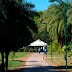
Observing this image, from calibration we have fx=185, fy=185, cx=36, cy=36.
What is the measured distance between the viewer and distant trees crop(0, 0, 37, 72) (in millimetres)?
10836

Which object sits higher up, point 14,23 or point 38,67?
point 14,23

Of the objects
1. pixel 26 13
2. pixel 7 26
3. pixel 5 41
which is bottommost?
pixel 5 41

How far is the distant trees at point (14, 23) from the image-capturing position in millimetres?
10836

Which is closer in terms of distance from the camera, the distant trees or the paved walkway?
the distant trees

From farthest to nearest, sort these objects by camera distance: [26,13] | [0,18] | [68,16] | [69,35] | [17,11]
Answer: [69,35] < [68,16] < [26,13] < [17,11] < [0,18]

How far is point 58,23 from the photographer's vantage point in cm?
2167

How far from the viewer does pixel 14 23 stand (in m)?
11.4

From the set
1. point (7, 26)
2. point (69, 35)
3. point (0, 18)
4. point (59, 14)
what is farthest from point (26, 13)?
point (69, 35)

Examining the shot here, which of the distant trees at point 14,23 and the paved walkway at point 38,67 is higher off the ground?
the distant trees at point 14,23

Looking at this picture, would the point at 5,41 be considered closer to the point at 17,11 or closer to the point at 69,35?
the point at 17,11

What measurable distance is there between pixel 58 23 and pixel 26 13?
7.66 meters

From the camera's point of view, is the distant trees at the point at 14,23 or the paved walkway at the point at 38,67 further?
the paved walkway at the point at 38,67

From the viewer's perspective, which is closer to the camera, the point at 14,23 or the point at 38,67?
the point at 14,23

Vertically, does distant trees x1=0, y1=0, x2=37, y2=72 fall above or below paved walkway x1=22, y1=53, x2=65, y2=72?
above
